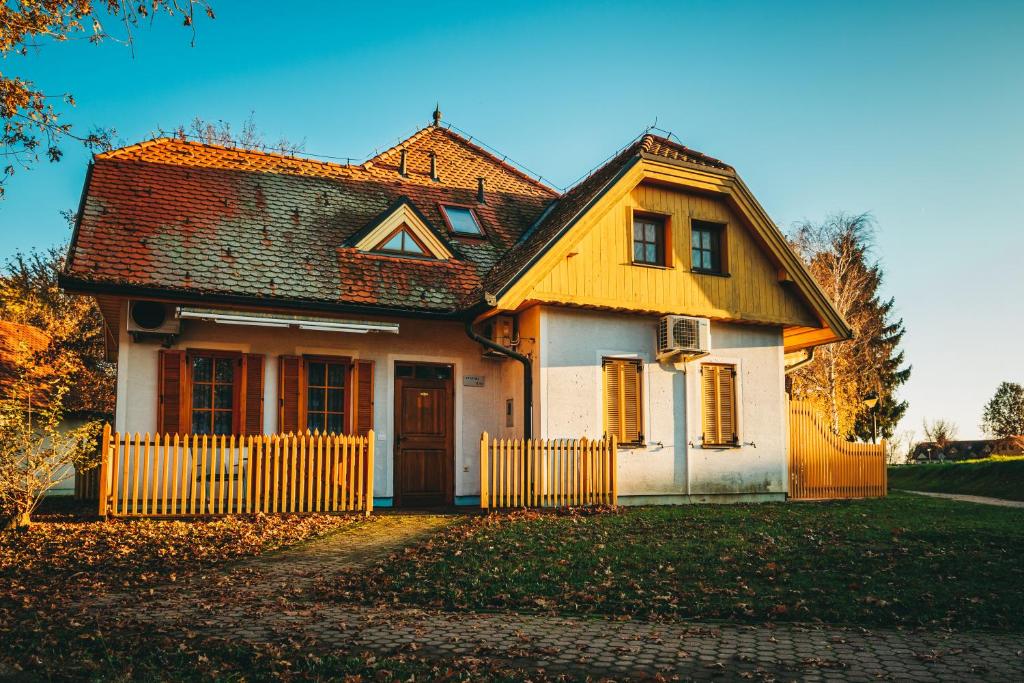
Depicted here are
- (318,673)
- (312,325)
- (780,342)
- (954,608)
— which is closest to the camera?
(318,673)

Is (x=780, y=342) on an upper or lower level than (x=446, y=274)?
lower

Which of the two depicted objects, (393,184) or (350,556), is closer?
(350,556)

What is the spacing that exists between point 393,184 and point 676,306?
7032 mm

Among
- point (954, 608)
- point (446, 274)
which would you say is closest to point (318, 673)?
point (954, 608)

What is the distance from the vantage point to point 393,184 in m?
18.0

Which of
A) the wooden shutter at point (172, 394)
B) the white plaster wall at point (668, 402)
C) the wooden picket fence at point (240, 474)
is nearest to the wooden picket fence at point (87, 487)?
the wooden picket fence at point (240, 474)

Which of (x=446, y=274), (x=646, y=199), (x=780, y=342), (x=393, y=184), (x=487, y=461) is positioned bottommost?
(x=487, y=461)

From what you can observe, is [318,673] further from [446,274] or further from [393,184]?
[393,184]

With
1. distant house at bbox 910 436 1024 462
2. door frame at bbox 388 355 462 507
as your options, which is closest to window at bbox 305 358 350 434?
door frame at bbox 388 355 462 507

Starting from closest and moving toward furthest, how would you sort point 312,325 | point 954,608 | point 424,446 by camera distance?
point 954,608 < point 312,325 < point 424,446

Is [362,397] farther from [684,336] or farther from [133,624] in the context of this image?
[133,624]

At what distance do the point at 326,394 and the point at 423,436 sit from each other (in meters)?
1.91

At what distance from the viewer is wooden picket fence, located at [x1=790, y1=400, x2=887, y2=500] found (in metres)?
16.3

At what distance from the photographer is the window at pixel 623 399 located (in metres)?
14.2
